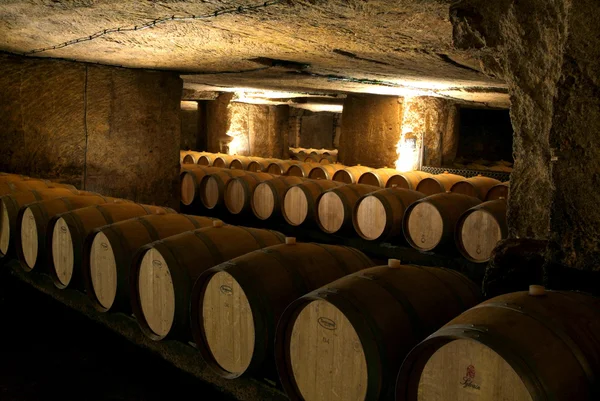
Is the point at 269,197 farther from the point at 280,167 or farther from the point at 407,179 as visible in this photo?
the point at 280,167

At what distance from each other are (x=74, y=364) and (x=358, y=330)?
2707 mm

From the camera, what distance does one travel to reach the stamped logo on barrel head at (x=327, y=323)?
7.59 ft

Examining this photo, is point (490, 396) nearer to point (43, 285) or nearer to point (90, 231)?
point (90, 231)

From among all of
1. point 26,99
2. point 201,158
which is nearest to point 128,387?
point 26,99

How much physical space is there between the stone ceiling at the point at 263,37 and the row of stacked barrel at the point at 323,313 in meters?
1.51

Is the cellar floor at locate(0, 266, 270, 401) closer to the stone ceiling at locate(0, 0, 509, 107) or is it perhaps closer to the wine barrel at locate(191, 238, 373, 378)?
the wine barrel at locate(191, 238, 373, 378)

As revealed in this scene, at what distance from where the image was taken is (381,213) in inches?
233

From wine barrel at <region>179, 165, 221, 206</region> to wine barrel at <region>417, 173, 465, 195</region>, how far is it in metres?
3.28

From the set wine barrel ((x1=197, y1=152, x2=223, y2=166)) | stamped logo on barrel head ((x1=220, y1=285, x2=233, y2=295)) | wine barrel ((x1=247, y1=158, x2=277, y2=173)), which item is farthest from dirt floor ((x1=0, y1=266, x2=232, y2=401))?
wine barrel ((x1=197, y1=152, x2=223, y2=166))

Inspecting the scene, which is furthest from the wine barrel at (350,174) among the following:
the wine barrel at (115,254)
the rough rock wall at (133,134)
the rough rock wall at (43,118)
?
the wine barrel at (115,254)

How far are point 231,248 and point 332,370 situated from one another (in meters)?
1.34

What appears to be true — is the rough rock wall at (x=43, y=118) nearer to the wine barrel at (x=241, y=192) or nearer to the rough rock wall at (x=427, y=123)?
the wine barrel at (x=241, y=192)

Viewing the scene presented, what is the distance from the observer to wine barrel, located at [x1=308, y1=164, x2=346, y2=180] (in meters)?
8.94

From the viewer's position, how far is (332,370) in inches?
92.2
